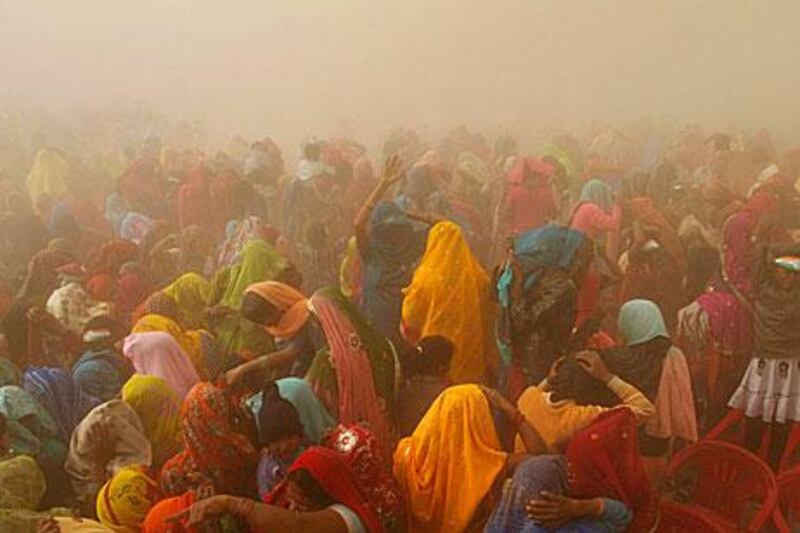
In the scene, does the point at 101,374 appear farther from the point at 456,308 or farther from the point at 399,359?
the point at 456,308

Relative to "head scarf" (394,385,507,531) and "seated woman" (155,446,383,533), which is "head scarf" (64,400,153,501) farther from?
"head scarf" (394,385,507,531)

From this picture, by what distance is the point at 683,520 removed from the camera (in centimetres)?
230

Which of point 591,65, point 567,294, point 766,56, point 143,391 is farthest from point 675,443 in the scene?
point 591,65

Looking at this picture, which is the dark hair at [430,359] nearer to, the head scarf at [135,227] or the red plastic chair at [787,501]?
the red plastic chair at [787,501]

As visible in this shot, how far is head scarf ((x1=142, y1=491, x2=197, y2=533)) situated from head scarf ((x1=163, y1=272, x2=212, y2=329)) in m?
1.45

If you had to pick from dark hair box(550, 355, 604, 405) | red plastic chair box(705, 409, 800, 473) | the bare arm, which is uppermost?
the bare arm

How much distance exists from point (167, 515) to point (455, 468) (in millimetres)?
734

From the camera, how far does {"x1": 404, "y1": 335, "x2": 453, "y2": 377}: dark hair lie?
8.42 feet

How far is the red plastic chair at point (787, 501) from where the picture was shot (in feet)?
7.82

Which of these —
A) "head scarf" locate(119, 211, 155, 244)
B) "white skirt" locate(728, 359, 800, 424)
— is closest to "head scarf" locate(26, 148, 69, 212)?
"head scarf" locate(119, 211, 155, 244)

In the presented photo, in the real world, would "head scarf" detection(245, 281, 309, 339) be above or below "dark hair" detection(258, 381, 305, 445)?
above

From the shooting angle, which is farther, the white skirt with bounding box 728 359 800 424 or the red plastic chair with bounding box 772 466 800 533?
the white skirt with bounding box 728 359 800 424

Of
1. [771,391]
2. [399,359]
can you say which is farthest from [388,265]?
[771,391]

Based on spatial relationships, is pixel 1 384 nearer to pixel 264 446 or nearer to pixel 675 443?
pixel 264 446
